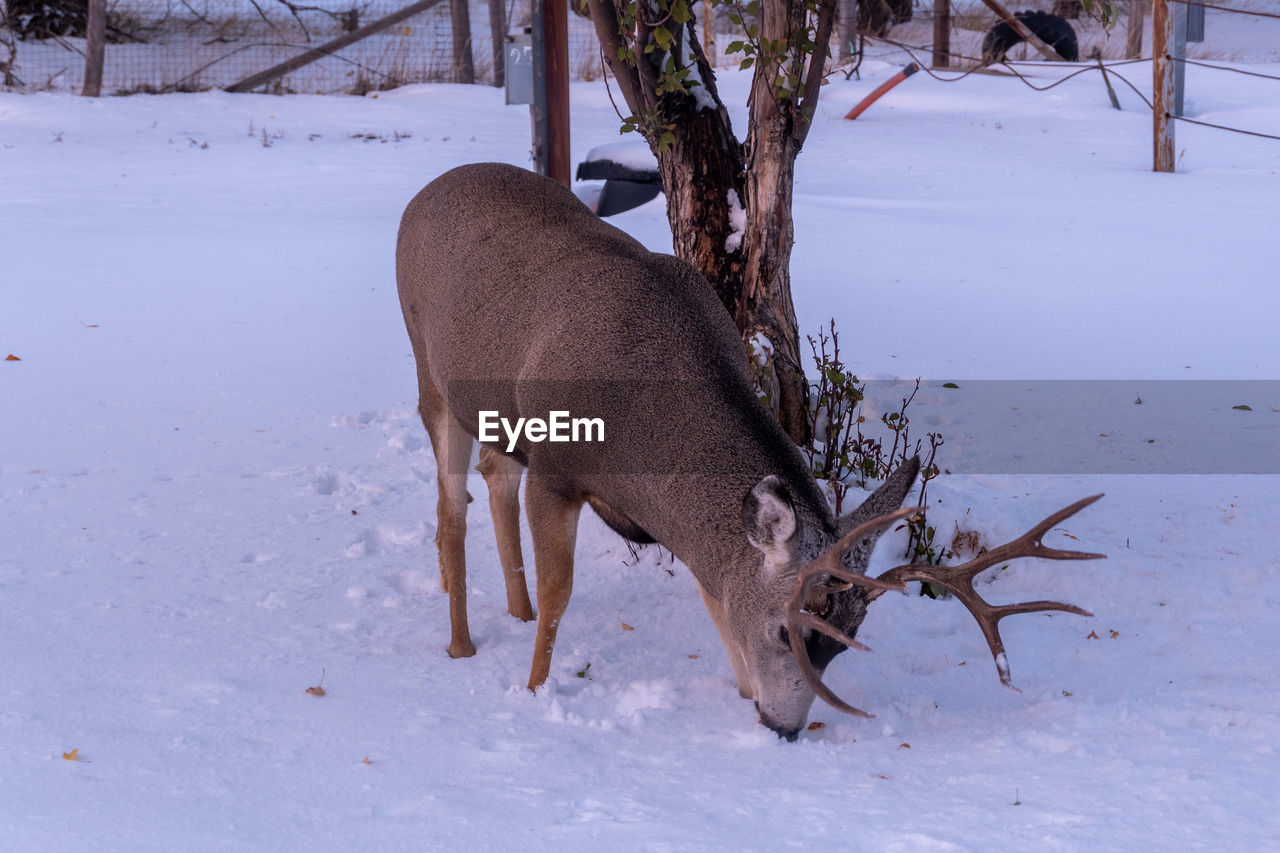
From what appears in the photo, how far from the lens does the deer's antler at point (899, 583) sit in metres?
3.04

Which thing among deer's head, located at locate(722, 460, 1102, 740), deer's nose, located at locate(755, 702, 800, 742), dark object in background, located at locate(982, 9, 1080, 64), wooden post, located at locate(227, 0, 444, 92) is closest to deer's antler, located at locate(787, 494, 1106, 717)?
deer's head, located at locate(722, 460, 1102, 740)

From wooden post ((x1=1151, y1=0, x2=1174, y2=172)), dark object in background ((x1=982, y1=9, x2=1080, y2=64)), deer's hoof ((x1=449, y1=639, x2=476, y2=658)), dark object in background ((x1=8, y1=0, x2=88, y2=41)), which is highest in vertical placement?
→ dark object in background ((x1=8, y1=0, x2=88, y2=41))

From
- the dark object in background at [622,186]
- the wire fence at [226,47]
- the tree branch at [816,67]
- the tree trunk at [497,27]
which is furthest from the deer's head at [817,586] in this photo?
the wire fence at [226,47]

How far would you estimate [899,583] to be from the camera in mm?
3070

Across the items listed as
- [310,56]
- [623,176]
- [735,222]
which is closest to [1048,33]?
[310,56]

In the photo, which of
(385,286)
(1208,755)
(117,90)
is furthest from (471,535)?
(117,90)

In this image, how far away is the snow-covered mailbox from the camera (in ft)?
35.6

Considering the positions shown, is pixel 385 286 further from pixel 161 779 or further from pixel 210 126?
pixel 210 126

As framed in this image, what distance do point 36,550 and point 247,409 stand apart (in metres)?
1.91

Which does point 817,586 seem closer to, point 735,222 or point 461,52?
point 735,222

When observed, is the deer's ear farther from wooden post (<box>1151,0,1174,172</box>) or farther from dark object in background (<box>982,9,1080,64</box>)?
dark object in background (<box>982,9,1080,64</box>)

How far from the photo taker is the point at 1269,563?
16.4ft

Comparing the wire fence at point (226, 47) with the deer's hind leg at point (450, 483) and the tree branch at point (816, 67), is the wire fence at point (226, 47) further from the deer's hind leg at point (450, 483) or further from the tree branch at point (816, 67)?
the deer's hind leg at point (450, 483)

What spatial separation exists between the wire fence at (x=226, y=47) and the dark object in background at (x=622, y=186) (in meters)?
9.32
